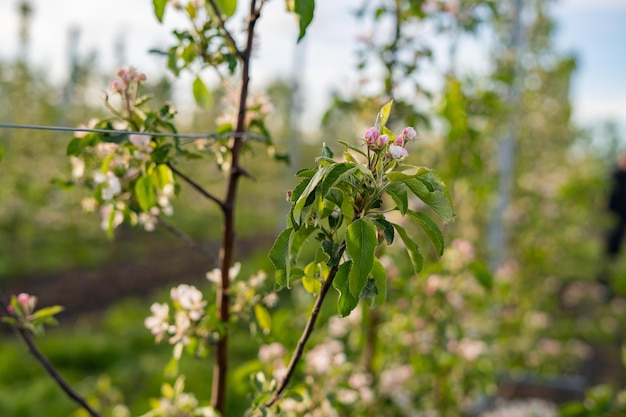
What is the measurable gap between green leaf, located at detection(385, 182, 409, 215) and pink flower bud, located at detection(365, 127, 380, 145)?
80 millimetres

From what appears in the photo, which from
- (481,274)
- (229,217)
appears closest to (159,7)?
(229,217)

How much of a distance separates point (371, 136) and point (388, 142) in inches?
1.6

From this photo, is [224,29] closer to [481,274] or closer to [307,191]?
[307,191]

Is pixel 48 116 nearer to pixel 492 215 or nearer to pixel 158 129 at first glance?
pixel 492 215

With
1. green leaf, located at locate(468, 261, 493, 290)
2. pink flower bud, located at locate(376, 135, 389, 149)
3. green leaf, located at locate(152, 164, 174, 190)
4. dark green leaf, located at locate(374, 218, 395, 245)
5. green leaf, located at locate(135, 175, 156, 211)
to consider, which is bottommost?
green leaf, located at locate(468, 261, 493, 290)

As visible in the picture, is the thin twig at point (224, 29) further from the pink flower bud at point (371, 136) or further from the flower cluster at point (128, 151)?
the pink flower bud at point (371, 136)

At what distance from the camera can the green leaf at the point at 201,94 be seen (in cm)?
153

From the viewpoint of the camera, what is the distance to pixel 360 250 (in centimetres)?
90

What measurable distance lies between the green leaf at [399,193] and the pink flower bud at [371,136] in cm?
8

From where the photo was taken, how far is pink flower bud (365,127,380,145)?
958 millimetres

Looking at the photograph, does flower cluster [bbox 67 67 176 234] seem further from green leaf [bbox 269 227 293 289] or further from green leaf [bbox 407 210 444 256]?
green leaf [bbox 407 210 444 256]

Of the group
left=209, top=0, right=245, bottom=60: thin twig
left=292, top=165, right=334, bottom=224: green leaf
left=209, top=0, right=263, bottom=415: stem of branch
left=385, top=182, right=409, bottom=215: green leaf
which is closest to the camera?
left=292, top=165, right=334, bottom=224: green leaf

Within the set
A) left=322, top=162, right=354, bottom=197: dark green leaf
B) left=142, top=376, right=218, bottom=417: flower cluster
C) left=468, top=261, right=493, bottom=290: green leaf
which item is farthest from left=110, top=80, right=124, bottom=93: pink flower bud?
left=468, top=261, right=493, bottom=290: green leaf

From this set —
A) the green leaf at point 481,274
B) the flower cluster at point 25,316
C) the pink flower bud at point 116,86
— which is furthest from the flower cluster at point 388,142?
the green leaf at point 481,274
